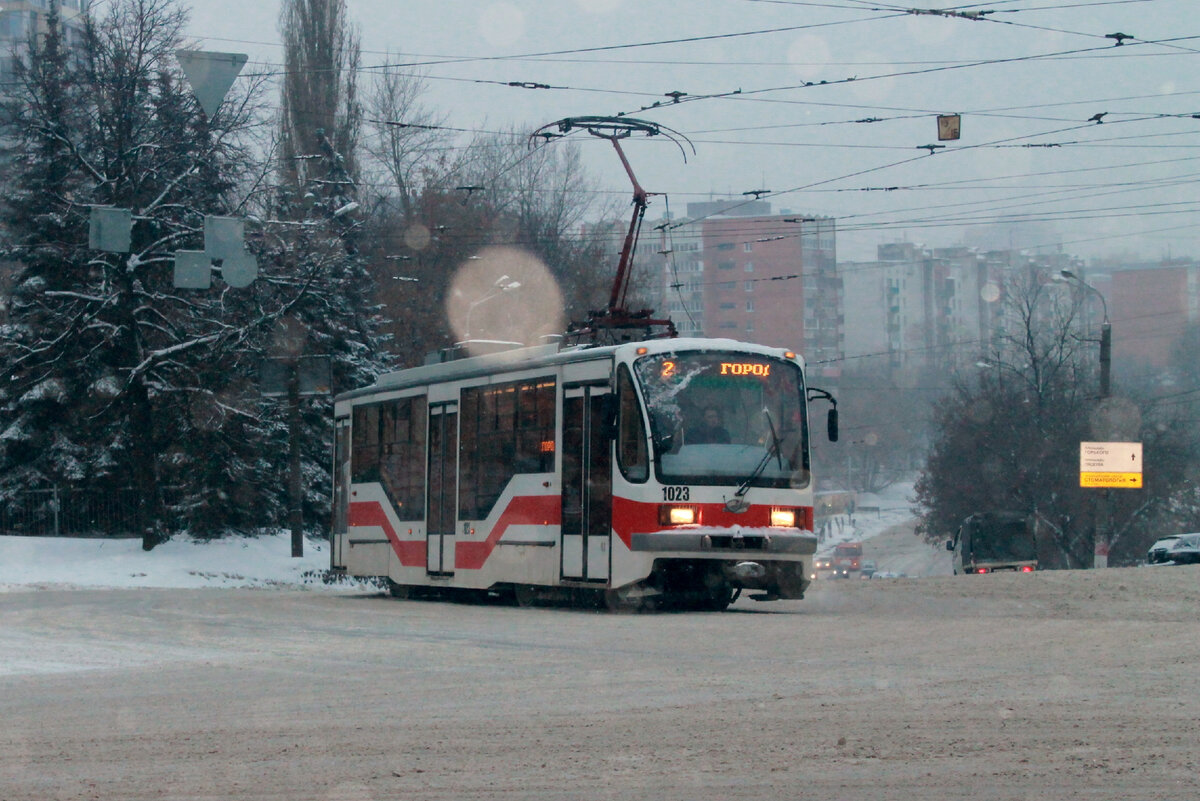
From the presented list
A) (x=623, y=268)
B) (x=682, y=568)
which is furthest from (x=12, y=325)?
(x=682, y=568)

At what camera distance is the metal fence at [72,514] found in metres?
36.7

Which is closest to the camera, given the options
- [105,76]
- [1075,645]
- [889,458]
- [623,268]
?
[1075,645]

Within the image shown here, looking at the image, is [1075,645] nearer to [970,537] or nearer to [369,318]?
[369,318]

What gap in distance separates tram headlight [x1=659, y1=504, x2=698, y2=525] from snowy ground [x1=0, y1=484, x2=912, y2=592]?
50.3 ft

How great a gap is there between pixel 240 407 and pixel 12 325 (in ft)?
18.2

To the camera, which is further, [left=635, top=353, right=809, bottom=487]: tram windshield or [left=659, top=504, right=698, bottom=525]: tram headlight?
[left=635, top=353, right=809, bottom=487]: tram windshield

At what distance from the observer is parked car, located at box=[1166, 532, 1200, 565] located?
3717 cm

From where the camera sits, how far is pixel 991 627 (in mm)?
14562

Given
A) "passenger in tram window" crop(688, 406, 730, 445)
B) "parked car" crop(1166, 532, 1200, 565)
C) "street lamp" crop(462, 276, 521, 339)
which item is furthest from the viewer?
"street lamp" crop(462, 276, 521, 339)

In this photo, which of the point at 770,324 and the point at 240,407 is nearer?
the point at 240,407

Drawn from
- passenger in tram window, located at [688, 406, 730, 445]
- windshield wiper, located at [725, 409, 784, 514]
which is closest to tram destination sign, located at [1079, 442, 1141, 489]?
windshield wiper, located at [725, 409, 784, 514]

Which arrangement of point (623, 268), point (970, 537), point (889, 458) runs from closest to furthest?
point (623, 268), point (970, 537), point (889, 458)

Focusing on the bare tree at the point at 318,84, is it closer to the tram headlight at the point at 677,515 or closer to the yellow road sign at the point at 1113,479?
the yellow road sign at the point at 1113,479

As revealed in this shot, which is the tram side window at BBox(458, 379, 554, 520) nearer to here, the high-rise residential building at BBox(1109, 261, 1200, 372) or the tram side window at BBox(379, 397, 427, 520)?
the tram side window at BBox(379, 397, 427, 520)
